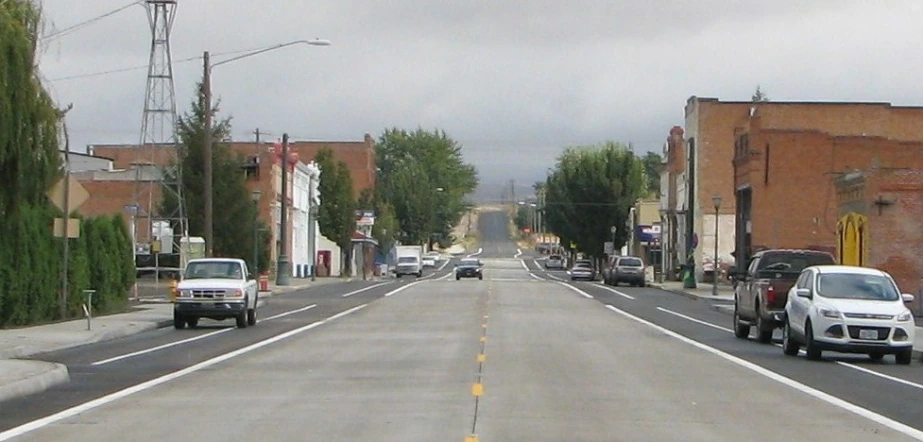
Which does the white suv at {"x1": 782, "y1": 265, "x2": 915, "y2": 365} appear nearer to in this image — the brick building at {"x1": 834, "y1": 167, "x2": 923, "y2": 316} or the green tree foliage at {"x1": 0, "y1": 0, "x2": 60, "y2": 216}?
the green tree foliage at {"x1": 0, "y1": 0, "x2": 60, "y2": 216}

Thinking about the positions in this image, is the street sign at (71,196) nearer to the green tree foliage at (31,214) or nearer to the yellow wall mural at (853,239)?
the green tree foliage at (31,214)

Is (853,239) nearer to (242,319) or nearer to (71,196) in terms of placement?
(242,319)

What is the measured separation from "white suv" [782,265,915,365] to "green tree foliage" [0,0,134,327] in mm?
15196

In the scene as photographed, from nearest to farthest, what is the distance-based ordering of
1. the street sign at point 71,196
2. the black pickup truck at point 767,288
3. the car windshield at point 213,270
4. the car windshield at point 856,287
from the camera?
the car windshield at point 856,287 → the black pickup truck at point 767,288 → the street sign at point 71,196 → the car windshield at point 213,270

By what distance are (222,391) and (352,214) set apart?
3370 inches

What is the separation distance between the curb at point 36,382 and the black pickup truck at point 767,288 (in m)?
15.6

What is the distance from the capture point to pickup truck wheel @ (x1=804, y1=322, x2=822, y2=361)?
2667 centimetres

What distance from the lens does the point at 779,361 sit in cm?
2669

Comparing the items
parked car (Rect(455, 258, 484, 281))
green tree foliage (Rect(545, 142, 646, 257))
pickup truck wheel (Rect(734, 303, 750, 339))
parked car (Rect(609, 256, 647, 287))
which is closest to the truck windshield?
pickup truck wheel (Rect(734, 303, 750, 339))

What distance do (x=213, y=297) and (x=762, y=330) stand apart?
13.2 m

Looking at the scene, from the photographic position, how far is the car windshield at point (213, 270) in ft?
122

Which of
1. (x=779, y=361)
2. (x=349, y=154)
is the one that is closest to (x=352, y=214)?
(x=349, y=154)

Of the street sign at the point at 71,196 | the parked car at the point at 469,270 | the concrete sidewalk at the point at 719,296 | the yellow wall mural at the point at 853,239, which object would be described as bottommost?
the concrete sidewalk at the point at 719,296

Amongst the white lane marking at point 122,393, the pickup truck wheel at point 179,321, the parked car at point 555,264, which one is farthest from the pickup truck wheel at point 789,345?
the parked car at point 555,264
